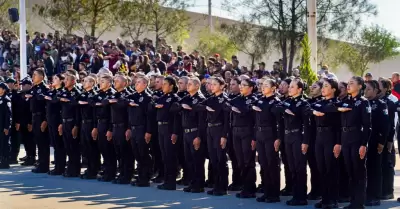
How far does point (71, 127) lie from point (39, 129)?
952 mm

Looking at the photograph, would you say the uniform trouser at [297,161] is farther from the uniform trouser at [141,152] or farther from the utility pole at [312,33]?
the utility pole at [312,33]

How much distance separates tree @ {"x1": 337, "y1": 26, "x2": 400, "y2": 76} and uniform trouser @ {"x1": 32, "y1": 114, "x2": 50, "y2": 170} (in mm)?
19746

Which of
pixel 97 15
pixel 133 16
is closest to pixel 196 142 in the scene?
pixel 97 15

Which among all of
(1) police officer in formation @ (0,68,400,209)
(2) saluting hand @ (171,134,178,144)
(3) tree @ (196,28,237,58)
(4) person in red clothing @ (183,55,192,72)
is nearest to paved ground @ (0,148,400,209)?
(1) police officer in formation @ (0,68,400,209)

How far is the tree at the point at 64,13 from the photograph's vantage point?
108 ft

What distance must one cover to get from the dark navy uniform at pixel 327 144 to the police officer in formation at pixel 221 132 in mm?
15

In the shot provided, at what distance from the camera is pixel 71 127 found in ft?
49.8

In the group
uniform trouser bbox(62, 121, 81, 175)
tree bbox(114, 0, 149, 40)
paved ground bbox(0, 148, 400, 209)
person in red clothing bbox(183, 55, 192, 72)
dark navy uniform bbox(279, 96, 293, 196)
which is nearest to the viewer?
paved ground bbox(0, 148, 400, 209)

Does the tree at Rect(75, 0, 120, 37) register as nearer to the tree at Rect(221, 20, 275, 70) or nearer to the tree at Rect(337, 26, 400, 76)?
the tree at Rect(221, 20, 275, 70)

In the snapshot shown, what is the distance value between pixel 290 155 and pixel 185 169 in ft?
9.13

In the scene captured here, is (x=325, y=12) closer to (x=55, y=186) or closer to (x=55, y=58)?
(x=55, y=58)

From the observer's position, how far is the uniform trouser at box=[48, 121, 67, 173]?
15453 mm

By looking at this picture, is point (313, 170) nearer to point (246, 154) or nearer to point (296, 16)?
point (246, 154)

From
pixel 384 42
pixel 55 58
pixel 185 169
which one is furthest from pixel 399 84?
pixel 384 42
